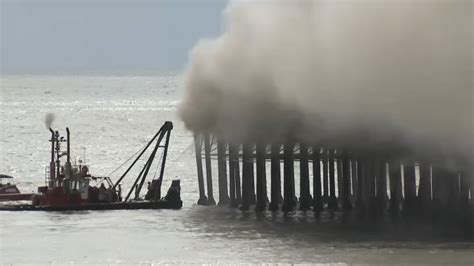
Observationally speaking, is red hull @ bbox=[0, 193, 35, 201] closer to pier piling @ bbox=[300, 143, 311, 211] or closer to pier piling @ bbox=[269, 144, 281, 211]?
pier piling @ bbox=[269, 144, 281, 211]

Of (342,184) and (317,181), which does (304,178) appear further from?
(342,184)

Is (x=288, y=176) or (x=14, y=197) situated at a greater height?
(x=288, y=176)

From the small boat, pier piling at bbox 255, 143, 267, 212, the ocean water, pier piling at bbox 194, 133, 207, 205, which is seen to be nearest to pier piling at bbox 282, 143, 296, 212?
pier piling at bbox 255, 143, 267, 212

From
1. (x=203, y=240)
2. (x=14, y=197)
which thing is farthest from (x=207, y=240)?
(x=14, y=197)

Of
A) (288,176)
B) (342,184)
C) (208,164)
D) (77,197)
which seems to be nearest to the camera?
(288,176)

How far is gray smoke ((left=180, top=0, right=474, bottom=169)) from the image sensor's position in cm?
4609

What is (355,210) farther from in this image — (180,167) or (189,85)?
(180,167)

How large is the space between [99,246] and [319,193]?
10044 millimetres

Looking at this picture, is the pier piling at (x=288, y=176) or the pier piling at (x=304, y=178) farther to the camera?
the pier piling at (x=288, y=176)

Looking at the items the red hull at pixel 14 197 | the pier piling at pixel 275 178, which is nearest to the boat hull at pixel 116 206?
the pier piling at pixel 275 178

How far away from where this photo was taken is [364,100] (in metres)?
49.1

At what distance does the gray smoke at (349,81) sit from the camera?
151ft

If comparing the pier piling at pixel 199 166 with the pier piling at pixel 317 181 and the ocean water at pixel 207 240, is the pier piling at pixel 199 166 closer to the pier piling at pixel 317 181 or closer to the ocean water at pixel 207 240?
the ocean water at pixel 207 240

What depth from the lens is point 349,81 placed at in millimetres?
50062
